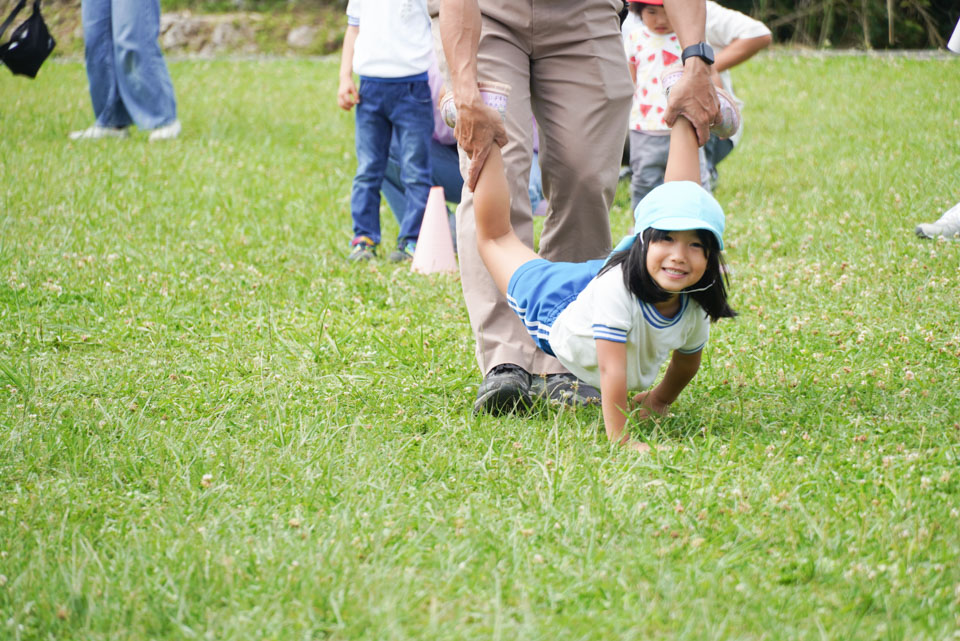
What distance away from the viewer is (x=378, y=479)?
2.68 metres

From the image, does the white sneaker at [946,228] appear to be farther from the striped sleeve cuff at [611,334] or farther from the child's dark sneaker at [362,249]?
the striped sleeve cuff at [611,334]

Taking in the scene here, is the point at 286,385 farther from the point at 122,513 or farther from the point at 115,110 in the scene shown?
the point at 115,110

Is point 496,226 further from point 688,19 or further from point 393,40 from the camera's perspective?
point 393,40

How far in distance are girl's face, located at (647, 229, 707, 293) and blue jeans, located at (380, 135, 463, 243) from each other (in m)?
3.49

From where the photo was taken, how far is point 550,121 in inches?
136

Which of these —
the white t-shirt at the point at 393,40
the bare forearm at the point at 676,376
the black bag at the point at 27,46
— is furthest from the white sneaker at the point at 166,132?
the bare forearm at the point at 676,376

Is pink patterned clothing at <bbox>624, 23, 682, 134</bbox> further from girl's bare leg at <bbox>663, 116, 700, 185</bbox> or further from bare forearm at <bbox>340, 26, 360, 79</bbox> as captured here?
girl's bare leg at <bbox>663, 116, 700, 185</bbox>

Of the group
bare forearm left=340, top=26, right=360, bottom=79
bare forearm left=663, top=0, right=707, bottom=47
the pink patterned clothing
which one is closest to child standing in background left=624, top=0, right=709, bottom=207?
the pink patterned clothing

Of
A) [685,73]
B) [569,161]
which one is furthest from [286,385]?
[685,73]

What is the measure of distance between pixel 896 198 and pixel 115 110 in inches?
242

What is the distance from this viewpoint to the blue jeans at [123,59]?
843 centimetres

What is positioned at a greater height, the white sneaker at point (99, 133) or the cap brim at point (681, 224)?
the cap brim at point (681, 224)

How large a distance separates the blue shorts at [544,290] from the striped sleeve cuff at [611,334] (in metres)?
0.21

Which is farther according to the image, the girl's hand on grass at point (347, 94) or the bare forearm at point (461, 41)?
the girl's hand on grass at point (347, 94)
